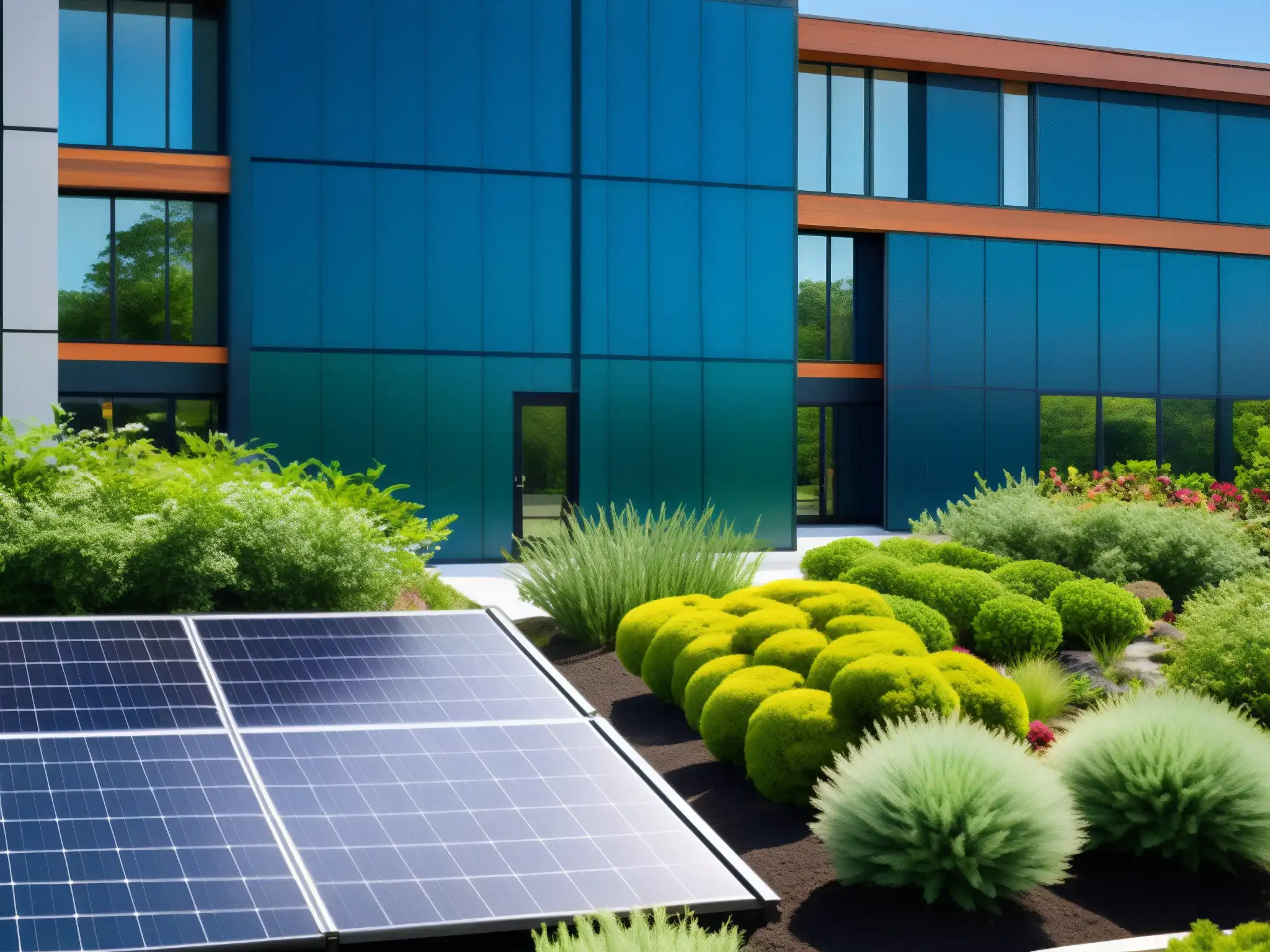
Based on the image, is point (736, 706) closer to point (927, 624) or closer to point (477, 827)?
point (927, 624)

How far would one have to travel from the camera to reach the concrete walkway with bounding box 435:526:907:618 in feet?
49.3

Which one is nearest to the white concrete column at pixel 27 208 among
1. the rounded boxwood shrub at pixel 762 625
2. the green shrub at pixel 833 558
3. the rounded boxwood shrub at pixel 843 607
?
the rounded boxwood shrub at pixel 762 625

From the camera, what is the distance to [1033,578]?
12586 mm

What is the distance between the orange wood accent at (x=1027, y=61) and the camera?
26391mm

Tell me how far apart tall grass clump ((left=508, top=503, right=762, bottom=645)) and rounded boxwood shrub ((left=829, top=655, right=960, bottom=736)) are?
4350mm

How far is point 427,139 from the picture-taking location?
2044 centimetres

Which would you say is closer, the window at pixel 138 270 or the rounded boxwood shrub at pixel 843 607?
the rounded boxwood shrub at pixel 843 607

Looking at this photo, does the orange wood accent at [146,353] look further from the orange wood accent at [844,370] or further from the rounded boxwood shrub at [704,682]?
the rounded boxwood shrub at [704,682]

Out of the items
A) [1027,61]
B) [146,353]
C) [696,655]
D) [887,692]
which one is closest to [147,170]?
[146,353]

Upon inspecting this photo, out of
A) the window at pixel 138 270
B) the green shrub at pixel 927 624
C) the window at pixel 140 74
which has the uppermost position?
the window at pixel 140 74

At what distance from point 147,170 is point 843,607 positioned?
661 inches

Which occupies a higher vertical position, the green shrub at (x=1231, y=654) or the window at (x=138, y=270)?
the window at (x=138, y=270)

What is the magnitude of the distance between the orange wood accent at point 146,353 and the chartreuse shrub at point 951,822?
17.8 m

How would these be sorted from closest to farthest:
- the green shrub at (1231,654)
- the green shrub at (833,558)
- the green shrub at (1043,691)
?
the green shrub at (1231,654)
the green shrub at (1043,691)
the green shrub at (833,558)
